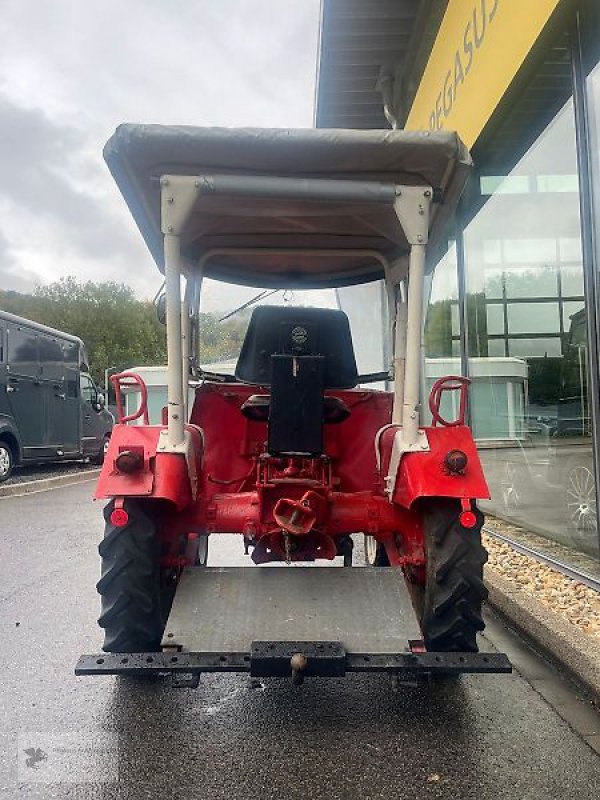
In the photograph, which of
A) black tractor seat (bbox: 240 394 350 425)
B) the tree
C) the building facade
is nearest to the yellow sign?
the building facade

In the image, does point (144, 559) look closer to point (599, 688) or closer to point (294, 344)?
point (294, 344)

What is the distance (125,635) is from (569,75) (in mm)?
5209

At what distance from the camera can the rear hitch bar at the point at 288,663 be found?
2951mm

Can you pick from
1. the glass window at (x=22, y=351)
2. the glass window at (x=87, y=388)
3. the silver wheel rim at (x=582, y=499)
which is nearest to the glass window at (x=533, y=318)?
the silver wheel rim at (x=582, y=499)

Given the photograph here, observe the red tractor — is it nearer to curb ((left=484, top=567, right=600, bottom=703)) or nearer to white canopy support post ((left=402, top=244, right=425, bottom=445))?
white canopy support post ((left=402, top=244, right=425, bottom=445))

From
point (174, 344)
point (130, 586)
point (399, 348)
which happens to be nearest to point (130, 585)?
point (130, 586)

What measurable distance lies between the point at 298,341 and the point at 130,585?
5.42ft

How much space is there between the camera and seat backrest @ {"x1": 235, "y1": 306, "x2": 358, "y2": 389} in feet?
14.0

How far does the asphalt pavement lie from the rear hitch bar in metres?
0.35

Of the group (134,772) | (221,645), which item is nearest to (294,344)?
(221,645)

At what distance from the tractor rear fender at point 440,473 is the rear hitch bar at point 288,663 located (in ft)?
2.33

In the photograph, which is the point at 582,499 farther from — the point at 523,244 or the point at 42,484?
the point at 42,484

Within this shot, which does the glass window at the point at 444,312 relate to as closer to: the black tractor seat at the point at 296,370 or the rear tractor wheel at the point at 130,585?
the black tractor seat at the point at 296,370

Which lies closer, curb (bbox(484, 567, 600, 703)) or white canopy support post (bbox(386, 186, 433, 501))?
white canopy support post (bbox(386, 186, 433, 501))
